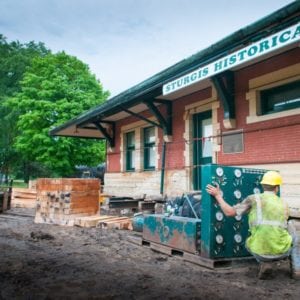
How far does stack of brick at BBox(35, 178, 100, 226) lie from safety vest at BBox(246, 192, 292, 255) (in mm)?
6382

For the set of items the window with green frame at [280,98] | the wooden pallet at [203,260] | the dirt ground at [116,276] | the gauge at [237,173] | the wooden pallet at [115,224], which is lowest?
the dirt ground at [116,276]

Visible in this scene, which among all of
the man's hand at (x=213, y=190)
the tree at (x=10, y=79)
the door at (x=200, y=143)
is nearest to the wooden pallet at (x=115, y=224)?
the door at (x=200, y=143)

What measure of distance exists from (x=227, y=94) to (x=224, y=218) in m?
4.50

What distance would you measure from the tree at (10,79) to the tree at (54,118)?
9550 mm

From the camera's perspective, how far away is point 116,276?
4.98 m

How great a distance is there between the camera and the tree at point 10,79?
37812 mm

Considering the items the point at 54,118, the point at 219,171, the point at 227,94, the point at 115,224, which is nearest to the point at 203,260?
the point at 219,171

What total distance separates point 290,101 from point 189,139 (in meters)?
3.55

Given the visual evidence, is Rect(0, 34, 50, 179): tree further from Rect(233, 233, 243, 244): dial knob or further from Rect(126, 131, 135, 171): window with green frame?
Rect(233, 233, 243, 244): dial knob

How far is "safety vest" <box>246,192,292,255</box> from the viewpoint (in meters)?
5.02

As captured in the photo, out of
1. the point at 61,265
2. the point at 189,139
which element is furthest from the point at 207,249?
the point at 189,139

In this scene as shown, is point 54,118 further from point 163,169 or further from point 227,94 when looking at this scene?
point 227,94

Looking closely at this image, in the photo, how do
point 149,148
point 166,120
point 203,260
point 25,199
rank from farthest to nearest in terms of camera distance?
point 25,199 → point 149,148 → point 166,120 → point 203,260

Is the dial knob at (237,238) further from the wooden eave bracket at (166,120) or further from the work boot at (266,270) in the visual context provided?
the wooden eave bracket at (166,120)
